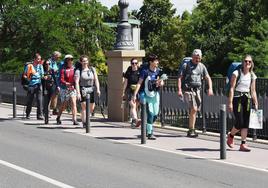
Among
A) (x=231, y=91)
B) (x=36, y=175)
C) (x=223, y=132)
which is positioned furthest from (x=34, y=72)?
(x=36, y=175)

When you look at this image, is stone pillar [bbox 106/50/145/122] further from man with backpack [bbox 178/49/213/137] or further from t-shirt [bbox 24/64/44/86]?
man with backpack [bbox 178/49/213/137]

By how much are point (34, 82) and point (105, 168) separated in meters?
8.32

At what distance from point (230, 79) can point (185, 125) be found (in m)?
4.14

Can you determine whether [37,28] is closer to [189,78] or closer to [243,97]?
[189,78]

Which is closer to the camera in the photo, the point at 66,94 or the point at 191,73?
the point at 191,73

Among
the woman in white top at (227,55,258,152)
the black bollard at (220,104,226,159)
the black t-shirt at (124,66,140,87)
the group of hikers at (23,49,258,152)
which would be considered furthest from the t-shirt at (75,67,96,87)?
the black bollard at (220,104,226,159)

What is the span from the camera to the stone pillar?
52.2ft

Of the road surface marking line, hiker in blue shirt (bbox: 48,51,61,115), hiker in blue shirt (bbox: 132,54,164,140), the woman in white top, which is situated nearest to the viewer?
the road surface marking line

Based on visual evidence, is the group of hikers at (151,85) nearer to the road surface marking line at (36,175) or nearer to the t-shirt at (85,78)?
the t-shirt at (85,78)

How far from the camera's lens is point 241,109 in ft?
35.3

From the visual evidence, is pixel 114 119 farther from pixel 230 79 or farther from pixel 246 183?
pixel 246 183

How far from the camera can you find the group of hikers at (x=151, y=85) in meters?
10.8

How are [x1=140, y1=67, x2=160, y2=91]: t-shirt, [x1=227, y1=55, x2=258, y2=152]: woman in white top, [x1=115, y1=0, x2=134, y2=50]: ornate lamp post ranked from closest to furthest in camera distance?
[x1=227, y1=55, x2=258, y2=152]: woman in white top < [x1=140, y1=67, x2=160, y2=91]: t-shirt < [x1=115, y1=0, x2=134, y2=50]: ornate lamp post

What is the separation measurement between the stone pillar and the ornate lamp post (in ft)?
0.97
